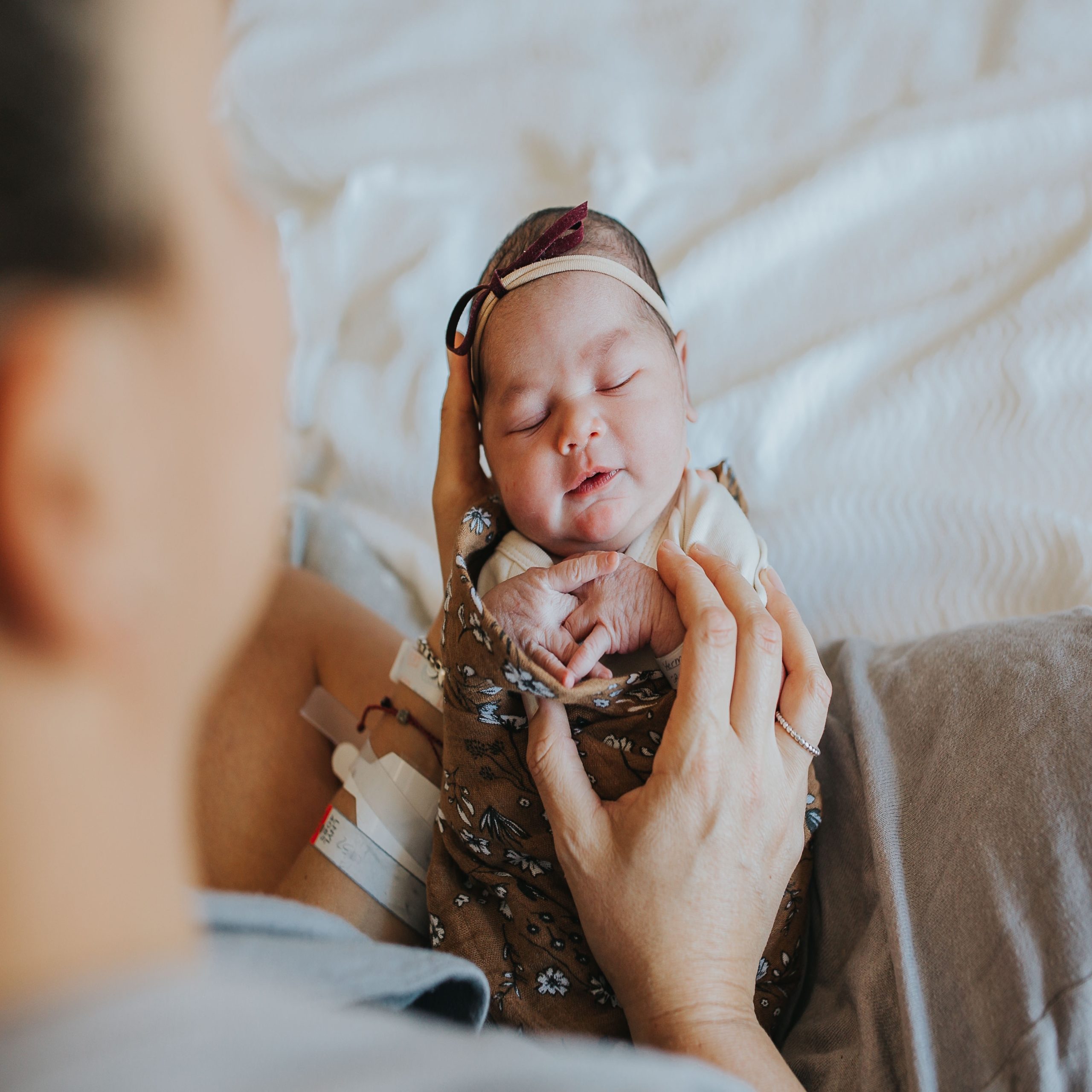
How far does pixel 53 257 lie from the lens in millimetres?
299

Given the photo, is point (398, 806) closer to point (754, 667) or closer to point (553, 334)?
point (754, 667)

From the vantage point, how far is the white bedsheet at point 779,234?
1329 millimetres

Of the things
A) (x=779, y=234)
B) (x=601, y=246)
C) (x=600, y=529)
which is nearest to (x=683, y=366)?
(x=601, y=246)

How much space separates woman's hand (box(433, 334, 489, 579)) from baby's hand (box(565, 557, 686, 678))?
0.36 m

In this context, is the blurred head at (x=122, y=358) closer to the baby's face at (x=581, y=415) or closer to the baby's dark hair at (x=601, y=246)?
the baby's face at (x=581, y=415)

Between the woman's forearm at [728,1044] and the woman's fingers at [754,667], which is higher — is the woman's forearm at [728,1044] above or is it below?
below

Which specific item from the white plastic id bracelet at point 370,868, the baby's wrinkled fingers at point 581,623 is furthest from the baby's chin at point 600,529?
the white plastic id bracelet at point 370,868

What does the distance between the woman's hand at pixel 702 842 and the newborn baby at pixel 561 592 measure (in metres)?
0.05

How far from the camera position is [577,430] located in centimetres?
106

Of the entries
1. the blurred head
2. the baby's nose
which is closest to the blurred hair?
the blurred head

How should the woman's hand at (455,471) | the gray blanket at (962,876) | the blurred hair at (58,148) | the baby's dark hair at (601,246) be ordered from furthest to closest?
the woman's hand at (455,471), the baby's dark hair at (601,246), the gray blanket at (962,876), the blurred hair at (58,148)

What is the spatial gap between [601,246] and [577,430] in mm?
308

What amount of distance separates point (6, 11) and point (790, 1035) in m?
1.03

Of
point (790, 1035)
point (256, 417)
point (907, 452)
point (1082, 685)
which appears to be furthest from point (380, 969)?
point (907, 452)
